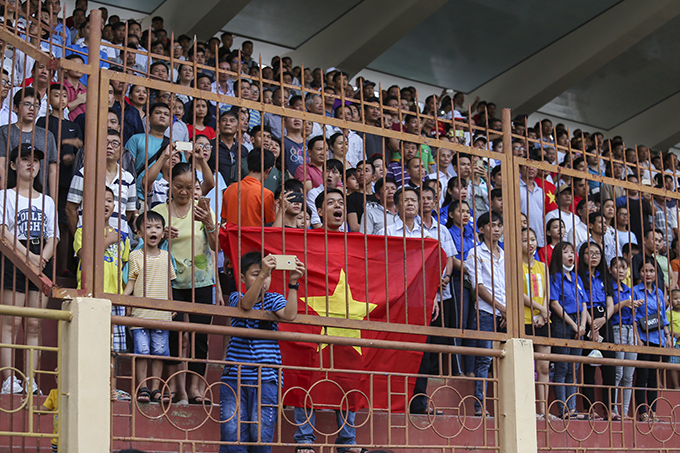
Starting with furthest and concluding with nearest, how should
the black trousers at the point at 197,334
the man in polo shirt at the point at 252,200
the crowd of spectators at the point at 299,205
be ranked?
the man in polo shirt at the point at 252,200 < the black trousers at the point at 197,334 < the crowd of spectators at the point at 299,205

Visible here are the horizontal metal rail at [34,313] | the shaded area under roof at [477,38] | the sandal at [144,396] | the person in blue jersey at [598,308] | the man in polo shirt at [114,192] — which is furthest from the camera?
the shaded area under roof at [477,38]

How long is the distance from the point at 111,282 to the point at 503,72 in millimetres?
11875

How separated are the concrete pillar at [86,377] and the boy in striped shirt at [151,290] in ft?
4.11

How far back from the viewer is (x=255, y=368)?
5297mm

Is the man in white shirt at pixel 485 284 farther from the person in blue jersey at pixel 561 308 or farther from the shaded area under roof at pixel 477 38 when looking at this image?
the shaded area under roof at pixel 477 38

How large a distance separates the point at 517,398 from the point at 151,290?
97.2 inches

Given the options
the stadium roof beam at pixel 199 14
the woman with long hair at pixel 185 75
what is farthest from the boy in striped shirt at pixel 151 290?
the stadium roof beam at pixel 199 14

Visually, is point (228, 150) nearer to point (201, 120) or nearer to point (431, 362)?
point (201, 120)

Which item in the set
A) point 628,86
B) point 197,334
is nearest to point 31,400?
point 197,334

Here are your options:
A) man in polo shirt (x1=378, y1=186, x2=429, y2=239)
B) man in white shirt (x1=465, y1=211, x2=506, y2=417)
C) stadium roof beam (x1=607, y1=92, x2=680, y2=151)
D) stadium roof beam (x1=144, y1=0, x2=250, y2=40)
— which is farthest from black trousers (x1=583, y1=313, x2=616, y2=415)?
stadium roof beam (x1=607, y1=92, x2=680, y2=151)

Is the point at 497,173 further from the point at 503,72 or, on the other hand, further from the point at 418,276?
the point at 503,72

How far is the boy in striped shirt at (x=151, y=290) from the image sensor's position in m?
5.75

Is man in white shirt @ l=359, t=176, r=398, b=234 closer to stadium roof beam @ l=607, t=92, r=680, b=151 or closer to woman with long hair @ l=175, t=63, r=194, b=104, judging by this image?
woman with long hair @ l=175, t=63, r=194, b=104

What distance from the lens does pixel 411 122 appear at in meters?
10.1
